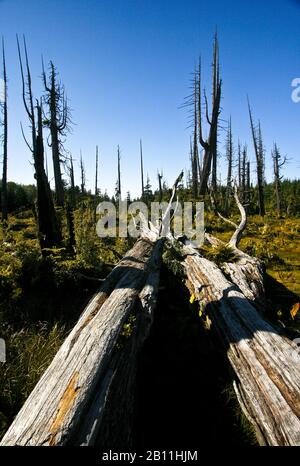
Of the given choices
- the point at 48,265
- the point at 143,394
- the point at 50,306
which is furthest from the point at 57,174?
the point at 143,394

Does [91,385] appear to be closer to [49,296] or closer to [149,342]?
[149,342]

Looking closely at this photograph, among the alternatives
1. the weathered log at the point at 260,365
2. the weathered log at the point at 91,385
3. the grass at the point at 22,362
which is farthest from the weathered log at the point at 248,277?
the grass at the point at 22,362

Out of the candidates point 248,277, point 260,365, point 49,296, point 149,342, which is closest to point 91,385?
point 260,365

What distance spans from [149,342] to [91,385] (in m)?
1.87

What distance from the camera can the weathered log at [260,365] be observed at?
2.19 meters

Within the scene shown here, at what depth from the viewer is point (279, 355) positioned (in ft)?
9.01

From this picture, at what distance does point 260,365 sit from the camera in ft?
8.92

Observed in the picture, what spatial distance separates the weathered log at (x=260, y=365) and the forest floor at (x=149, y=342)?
392 mm

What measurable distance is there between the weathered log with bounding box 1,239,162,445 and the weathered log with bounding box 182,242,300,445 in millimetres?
1078

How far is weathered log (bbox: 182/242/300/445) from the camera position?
2.19 m

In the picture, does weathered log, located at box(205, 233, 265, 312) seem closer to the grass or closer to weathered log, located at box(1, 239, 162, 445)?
weathered log, located at box(1, 239, 162, 445)

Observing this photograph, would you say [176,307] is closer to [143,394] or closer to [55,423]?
[143,394]

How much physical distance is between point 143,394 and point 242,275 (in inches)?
116

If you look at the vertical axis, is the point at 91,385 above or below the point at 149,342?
above
